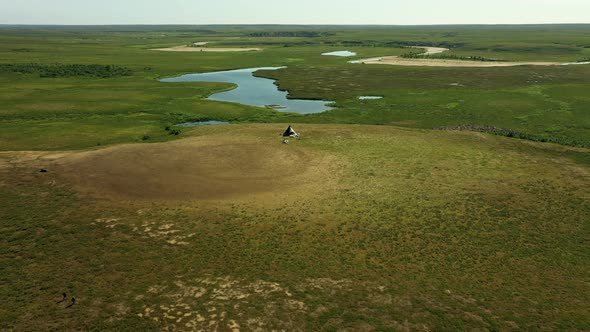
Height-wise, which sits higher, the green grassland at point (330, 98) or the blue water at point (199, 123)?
the green grassland at point (330, 98)

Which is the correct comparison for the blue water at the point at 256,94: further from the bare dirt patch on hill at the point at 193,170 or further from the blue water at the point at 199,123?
the bare dirt patch on hill at the point at 193,170

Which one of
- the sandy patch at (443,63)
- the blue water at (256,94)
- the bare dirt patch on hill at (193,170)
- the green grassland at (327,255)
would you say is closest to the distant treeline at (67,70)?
the blue water at (256,94)

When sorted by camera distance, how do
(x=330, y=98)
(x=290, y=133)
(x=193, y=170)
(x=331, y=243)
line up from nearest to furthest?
(x=331, y=243)
(x=193, y=170)
(x=290, y=133)
(x=330, y=98)

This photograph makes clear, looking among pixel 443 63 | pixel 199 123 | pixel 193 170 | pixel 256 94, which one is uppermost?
pixel 443 63

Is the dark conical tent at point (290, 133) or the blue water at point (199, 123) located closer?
the dark conical tent at point (290, 133)

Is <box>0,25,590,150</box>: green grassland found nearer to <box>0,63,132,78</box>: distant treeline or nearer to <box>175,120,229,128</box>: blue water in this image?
<box>175,120,229,128</box>: blue water

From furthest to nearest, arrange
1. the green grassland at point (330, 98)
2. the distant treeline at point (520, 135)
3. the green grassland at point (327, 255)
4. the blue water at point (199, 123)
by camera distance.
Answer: the blue water at point (199, 123)
the green grassland at point (330, 98)
the distant treeline at point (520, 135)
the green grassland at point (327, 255)

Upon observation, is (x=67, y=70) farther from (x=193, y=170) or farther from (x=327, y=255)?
(x=327, y=255)

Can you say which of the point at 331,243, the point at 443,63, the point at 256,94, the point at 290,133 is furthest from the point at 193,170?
the point at 443,63
